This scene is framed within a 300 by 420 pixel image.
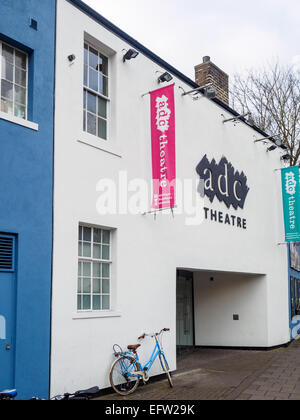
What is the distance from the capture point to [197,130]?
506 inches

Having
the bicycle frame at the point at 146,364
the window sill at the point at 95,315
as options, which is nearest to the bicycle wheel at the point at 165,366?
the bicycle frame at the point at 146,364

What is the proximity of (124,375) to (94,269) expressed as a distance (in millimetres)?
2040

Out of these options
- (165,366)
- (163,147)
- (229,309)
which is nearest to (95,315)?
(165,366)

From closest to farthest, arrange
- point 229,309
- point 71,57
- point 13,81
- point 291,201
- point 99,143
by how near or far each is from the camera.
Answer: point 13,81 < point 71,57 < point 99,143 < point 229,309 < point 291,201

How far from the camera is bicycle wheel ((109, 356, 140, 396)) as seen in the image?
29.7 ft

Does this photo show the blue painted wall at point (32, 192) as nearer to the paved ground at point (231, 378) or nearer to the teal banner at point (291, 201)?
the paved ground at point (231, 378)

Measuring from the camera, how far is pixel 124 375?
9.11 meters

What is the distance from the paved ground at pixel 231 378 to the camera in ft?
30.0

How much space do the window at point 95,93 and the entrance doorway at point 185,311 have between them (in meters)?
7.48

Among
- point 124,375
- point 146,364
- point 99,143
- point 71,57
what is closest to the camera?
point 71,57

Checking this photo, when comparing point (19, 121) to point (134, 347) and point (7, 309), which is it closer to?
point (7, 309)

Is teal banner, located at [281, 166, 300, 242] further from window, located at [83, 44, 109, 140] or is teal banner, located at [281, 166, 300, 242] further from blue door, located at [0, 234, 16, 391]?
blue door, located at [0, 234, 16, 391]

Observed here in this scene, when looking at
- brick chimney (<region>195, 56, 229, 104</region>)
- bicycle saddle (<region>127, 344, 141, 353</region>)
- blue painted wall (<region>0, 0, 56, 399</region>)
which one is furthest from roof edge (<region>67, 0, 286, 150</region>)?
bicycle saddle (<region>127, 344, 141, 353</region>)
